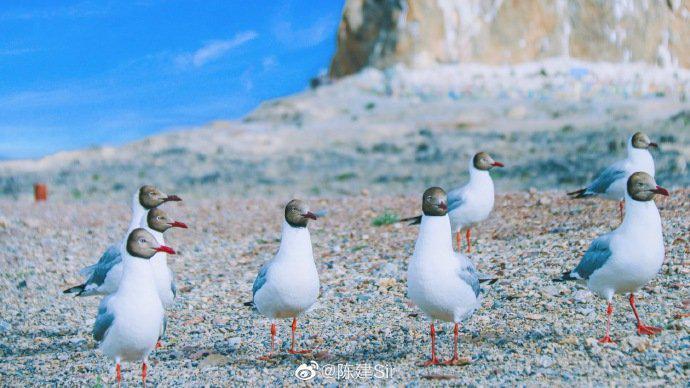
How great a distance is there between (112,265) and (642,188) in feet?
13.6

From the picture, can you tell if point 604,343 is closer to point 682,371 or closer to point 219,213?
point 682,371

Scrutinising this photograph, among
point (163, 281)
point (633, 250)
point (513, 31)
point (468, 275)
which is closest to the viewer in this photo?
point (468, 275)

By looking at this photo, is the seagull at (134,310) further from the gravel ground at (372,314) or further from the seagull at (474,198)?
the seagull at (474,198)

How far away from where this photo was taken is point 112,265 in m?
7.39

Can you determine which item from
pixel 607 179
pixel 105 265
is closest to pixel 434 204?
pixel 105 265

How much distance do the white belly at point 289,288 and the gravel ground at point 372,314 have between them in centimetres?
44

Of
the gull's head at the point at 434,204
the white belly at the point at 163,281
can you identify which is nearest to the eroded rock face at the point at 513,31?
the white belly at the point at 163,281

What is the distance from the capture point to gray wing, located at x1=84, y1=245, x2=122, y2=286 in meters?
7.41

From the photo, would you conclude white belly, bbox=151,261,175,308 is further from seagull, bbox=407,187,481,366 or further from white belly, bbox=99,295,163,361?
seagull, bbox=407,187,481,366

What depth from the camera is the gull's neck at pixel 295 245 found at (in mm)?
6414

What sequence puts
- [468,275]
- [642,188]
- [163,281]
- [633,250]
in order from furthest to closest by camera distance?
[163,281]
[642,188]
[633,250]
[468,275]

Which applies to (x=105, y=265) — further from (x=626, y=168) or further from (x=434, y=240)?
(x=626, y=168)

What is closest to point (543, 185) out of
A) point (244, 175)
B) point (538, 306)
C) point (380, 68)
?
point (244, 175)

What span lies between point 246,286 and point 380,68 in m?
27.3
